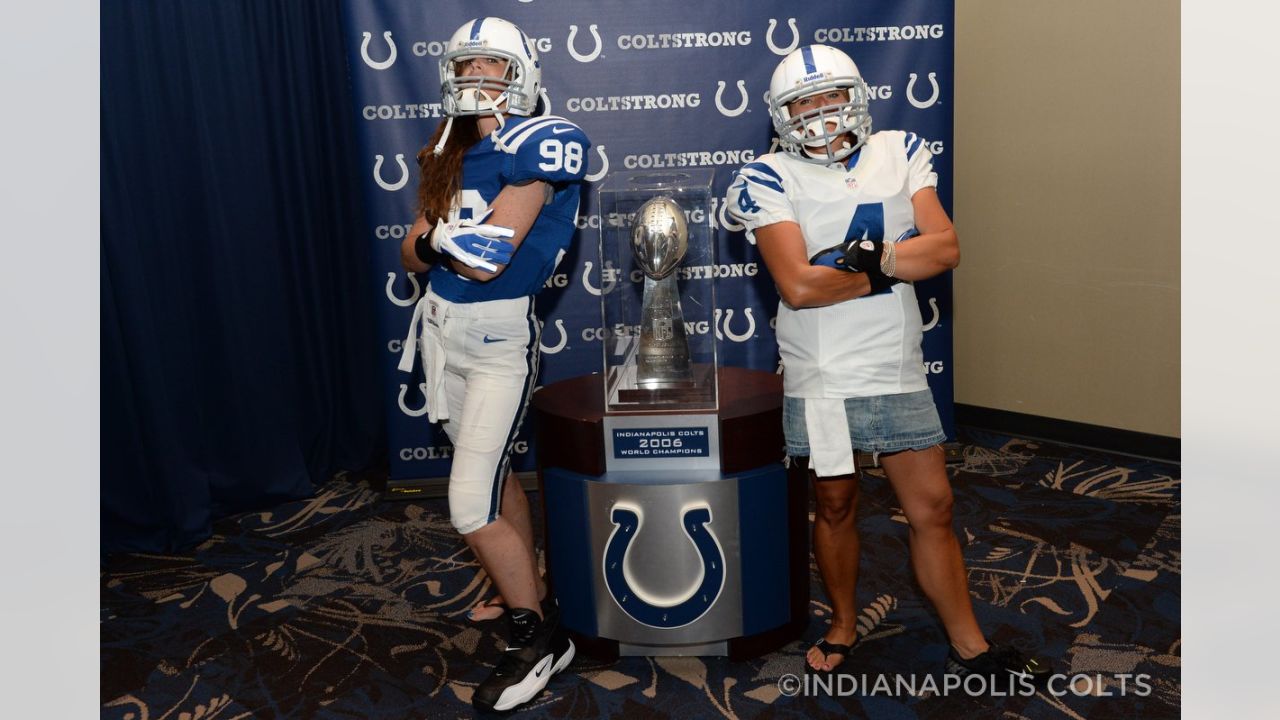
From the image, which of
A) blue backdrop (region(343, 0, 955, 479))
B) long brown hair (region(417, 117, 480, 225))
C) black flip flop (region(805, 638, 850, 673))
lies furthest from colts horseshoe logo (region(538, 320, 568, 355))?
black flip flop (region(805, 638, 850, 673))

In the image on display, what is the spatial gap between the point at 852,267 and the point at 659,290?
0.62 meters

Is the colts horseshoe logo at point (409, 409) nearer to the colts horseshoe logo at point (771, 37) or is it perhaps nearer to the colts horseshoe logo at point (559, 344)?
the colts horseshoe logo at point (559, 344)

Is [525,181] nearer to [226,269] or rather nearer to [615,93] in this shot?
[615,93]

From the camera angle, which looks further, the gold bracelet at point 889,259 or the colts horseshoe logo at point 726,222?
the colts horseshoe logo at point 726,222

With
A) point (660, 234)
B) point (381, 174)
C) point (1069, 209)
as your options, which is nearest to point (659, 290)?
point (660, 234)

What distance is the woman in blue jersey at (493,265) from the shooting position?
7.68 ft

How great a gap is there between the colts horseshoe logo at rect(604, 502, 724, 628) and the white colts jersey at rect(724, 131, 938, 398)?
1.48 feet

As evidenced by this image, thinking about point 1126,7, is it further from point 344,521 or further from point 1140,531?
point 344,521

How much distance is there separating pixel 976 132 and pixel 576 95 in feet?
5.74

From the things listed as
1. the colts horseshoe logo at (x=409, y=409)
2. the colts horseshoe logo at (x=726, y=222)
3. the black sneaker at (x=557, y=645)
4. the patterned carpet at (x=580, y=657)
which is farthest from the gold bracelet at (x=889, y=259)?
the colts horseshoe logo at (x=409, y=409)

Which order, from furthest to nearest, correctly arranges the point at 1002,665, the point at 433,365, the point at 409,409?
the point at 409,409 → the point at 433,365 → the point at 1002,665

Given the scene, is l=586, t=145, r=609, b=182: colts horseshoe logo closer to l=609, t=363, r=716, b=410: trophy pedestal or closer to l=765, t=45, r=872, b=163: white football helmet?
l=609, t=363, r=716, b=410: trophy pedestal

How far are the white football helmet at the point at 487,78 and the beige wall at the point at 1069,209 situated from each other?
2552 mm

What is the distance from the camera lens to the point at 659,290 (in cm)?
268
